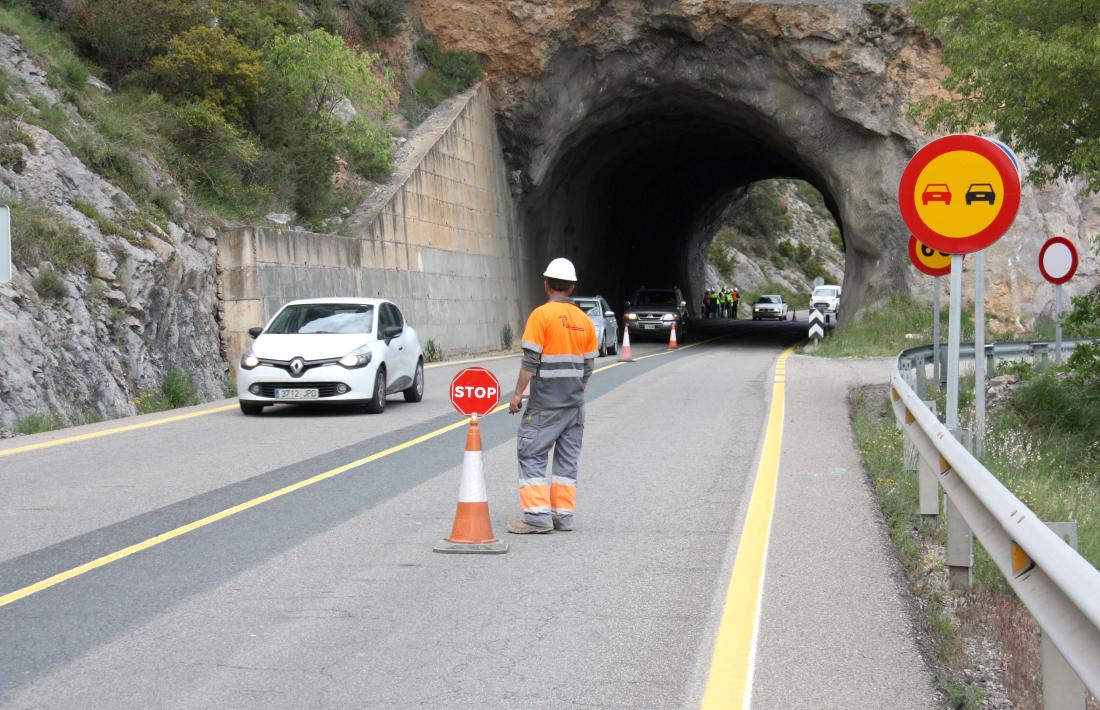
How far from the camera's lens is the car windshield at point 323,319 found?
17.2m

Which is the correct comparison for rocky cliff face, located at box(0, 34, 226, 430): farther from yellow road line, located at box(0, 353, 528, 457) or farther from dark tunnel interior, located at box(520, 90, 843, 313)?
dark tunnel interior, located at box(520, 90, 843, 313)

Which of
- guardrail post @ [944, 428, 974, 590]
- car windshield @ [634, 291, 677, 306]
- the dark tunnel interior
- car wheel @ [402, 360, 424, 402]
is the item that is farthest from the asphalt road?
car windshield @ [634, 291, 677, 306]

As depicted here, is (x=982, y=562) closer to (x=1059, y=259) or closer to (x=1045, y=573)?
(x=1045, y=573)

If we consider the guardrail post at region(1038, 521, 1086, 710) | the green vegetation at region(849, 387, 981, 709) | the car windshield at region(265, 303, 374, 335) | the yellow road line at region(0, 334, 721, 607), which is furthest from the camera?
the car windshield at region(265, 303, 374, 335)

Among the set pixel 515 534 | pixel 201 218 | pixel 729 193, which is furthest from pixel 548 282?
pixel 729 193

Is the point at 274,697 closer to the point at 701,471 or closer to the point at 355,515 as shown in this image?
the point at 355,515

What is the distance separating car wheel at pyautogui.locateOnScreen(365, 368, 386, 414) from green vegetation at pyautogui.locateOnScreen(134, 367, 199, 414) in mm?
3276

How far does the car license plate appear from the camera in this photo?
631 inches

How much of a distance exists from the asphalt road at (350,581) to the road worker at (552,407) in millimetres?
299

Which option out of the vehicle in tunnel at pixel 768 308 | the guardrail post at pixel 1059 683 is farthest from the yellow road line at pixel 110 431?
the vehicle in tunnel at pixel 768 308

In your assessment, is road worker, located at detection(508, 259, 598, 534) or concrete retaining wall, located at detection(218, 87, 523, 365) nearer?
road worker, located at detection(508, 259, 598, 534)

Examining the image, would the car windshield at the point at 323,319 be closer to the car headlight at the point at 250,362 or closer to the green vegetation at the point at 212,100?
the car headlight at the point at 250,362

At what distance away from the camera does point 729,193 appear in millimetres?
62844

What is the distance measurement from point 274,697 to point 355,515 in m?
4.15
